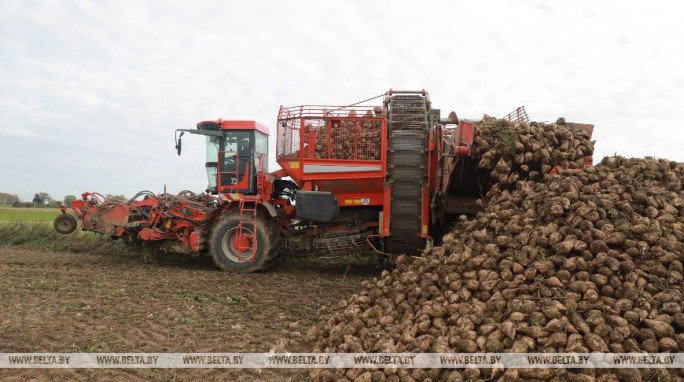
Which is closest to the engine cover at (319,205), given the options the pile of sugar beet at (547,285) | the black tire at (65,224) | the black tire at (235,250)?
the black tire at (235,250)

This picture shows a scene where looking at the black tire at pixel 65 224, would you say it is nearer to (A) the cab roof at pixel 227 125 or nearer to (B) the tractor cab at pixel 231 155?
(B) the tractor cab at pixel 231 155

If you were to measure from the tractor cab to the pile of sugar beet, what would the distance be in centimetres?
411

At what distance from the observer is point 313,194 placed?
8.51 metres

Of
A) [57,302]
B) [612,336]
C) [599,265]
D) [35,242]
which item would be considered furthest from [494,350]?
[35,242]

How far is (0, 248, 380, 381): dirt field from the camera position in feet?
15.2

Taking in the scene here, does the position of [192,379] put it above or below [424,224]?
below

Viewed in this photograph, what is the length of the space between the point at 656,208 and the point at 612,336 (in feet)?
5.94

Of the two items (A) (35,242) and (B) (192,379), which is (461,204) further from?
(A) (35,242)

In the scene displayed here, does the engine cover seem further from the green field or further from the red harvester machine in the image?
the green field

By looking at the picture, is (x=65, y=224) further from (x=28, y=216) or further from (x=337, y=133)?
(x=28, y=216)

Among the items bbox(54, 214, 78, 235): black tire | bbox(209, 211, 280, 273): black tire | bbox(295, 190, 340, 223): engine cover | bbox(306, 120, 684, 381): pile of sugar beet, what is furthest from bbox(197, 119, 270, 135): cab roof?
bbox(306, 120, 684, 381): pile of sugar beet

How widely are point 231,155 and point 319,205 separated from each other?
84.4 inches

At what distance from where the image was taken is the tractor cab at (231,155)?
9406 mm

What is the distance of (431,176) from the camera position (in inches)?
317
